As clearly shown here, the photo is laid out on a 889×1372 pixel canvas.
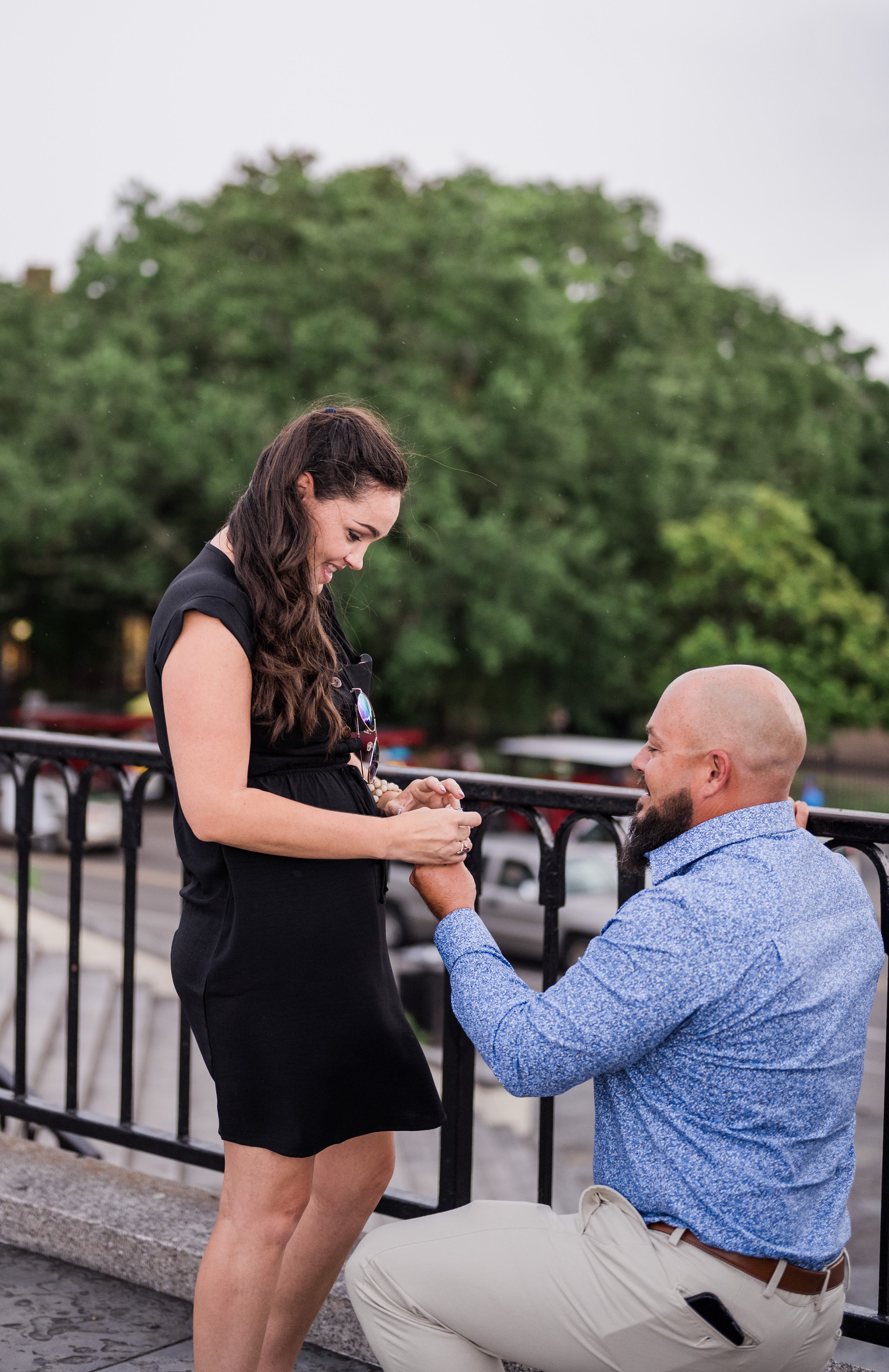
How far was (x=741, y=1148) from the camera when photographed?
1666 mm

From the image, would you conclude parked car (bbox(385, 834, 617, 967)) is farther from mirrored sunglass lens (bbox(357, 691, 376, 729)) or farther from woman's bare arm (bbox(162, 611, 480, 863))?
woman's bare arm (bbox(162, 611, 480, 863))

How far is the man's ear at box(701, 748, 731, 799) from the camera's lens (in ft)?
5.80

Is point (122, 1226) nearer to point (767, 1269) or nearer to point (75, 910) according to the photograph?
point (75, 910)

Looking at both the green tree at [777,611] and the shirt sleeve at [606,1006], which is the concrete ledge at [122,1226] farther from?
the green tree at [777,611]

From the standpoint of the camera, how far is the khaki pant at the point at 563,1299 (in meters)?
1.67

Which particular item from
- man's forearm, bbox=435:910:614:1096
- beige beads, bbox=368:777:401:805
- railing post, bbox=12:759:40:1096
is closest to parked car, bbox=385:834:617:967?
railing post, bbox=12:759:40:1096

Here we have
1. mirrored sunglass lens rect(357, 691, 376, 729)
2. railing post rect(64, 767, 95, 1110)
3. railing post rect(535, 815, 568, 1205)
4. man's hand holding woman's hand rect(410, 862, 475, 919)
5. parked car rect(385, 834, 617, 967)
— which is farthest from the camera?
parked car rect(385, 834, 617, 967)

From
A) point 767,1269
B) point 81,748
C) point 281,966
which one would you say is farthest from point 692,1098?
point 81,748

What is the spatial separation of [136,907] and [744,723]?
1912mm

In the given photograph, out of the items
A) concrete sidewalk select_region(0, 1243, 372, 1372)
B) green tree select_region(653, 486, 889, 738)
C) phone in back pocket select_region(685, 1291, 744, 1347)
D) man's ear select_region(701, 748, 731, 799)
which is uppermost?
green tree select_region(653, 486, 889, 738)

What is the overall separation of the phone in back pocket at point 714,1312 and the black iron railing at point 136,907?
2.55ft

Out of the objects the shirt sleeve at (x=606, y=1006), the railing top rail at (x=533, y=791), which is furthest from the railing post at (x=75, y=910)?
the shirt sleeve at (x=606, y=1006)

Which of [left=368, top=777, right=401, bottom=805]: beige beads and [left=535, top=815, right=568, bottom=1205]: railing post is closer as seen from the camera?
[left=368, top=777, right=401, bottom=805]: beige beads

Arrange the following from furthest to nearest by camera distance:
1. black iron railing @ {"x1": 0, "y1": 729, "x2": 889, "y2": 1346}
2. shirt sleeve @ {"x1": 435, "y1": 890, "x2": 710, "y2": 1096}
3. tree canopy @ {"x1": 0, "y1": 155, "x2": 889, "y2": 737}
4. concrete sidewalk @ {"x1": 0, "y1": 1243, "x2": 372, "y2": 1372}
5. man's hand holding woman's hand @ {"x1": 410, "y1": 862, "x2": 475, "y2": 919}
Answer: tree canopy @ {"x1": 0, "y1": 155, "x2": 889, "y2": 737}
concrete sidewalk @ {"x1": 0, "y1": 1243, "x2": 372, "y2": 1372}
black iron railing @ {"x1": 0, "y1": 729, "x2": 889, "y2": 1346}
man's hand holding woman's hand @ {"x1": 410, "y1": 862, "x2": 475, "y2": 919}
shirt sleeve @ {"x1": 435, "y1": 890, "x2": 710, "y2": 1096}
